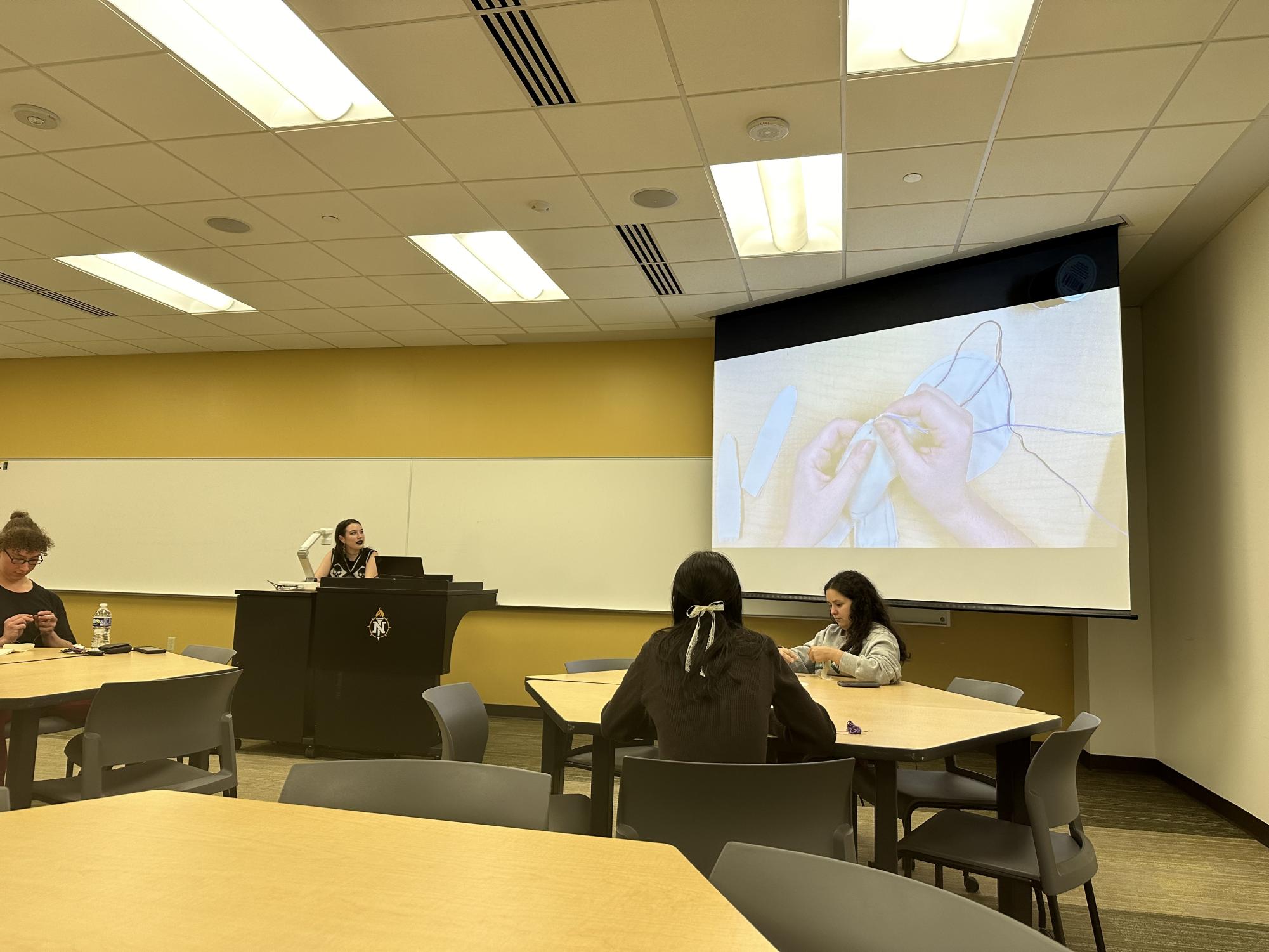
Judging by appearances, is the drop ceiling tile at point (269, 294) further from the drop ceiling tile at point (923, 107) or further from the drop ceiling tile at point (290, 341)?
the drop ceiling tile at point (923, 107)

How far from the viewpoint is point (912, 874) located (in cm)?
330

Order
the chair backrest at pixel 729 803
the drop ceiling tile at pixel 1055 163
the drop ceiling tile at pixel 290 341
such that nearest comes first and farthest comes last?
the chair backrest at pixel 729 803, the drop ceiling tile at pixel 1055 163, the drop ceiling tile at pixel 290 341

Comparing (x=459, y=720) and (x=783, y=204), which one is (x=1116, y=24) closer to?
(x=783, y=204)

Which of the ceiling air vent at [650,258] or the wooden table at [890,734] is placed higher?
the ceiling air vent at [650,258]

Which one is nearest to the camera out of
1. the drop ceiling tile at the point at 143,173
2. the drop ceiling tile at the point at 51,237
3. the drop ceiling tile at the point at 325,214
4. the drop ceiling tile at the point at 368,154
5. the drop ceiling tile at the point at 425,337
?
the drop ceiling tile at the point at 368,154

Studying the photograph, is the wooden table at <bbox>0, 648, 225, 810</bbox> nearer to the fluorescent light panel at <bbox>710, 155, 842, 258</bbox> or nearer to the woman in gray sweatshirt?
the woman in gray sweatshirt

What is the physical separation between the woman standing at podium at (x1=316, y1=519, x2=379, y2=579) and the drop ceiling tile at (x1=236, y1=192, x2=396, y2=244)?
1978 mm

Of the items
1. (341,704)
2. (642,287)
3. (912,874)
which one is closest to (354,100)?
(642,287)

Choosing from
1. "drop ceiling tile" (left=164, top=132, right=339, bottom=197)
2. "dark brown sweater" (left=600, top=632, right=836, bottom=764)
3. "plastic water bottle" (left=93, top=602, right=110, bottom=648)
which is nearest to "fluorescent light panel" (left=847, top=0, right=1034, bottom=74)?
"dark brown sweater" (left=600, top=632, right=836, bottom=764)

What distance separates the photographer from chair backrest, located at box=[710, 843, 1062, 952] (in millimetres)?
909

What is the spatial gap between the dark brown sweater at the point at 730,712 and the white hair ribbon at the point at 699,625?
52mm

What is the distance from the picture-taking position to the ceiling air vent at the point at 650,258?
4.85 metres

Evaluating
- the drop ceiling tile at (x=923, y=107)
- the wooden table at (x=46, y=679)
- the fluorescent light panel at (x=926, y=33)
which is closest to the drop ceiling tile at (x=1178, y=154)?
the drop ceiling tile at (x=923, y=107)

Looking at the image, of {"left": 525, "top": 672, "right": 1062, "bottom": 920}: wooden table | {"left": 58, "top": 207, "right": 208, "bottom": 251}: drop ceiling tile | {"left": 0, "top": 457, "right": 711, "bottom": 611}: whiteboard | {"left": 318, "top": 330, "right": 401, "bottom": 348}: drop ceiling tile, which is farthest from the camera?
{"left": 318, "top": 330, "right": 401, "bottom": 348}: drop ceiling tile
